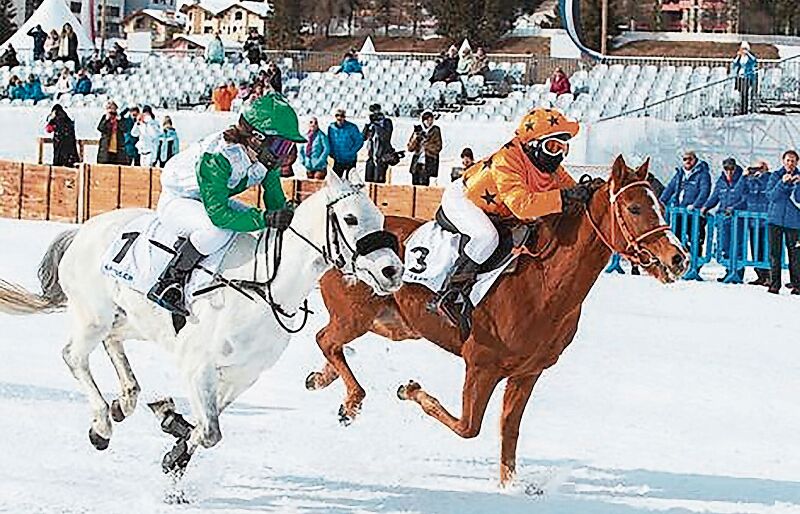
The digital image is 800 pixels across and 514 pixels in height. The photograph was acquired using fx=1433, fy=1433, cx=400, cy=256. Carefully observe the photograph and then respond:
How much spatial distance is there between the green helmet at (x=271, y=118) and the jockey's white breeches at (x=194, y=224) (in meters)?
0.55

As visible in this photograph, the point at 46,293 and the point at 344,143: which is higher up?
the point at 344,143

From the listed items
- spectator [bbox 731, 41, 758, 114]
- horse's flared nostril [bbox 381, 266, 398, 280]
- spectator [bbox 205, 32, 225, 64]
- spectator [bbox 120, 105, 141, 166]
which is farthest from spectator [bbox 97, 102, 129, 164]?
horse's flared nostril [bbox 381, 266, 398, 280]

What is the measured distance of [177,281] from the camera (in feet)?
23.8

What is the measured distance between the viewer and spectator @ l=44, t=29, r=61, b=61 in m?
39.5

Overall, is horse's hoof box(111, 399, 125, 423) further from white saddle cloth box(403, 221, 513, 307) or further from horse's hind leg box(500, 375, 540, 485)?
horse's hind leg box(500, 375, 540, 485)

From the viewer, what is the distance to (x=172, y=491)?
23.2ft

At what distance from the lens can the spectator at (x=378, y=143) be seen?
2205 cm

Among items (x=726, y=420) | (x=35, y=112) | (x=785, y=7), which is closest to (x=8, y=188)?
(x=35, y=112)

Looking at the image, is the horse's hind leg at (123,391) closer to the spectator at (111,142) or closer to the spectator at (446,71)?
the spectator at (111,142)

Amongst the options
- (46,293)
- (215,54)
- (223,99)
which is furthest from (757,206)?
(215,54)

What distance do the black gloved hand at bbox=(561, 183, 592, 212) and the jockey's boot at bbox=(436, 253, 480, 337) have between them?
0.59 meters

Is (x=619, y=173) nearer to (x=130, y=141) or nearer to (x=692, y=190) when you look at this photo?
(x=692, y=190)

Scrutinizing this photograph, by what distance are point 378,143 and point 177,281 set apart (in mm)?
15096

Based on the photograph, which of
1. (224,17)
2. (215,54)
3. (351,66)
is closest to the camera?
(351,66)
